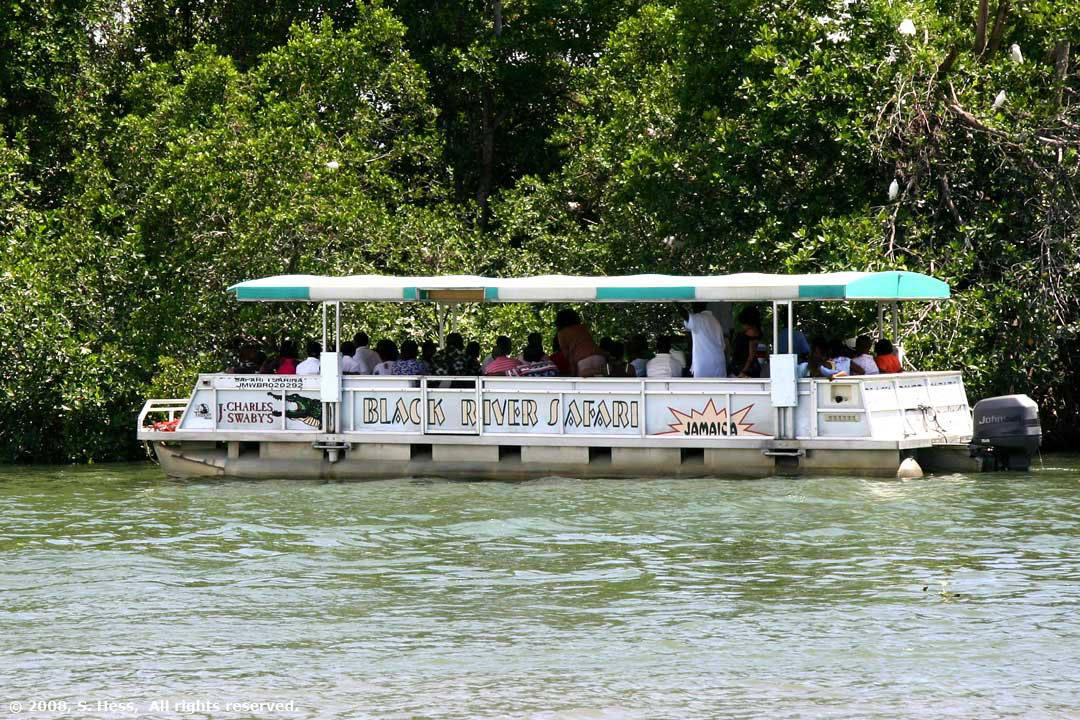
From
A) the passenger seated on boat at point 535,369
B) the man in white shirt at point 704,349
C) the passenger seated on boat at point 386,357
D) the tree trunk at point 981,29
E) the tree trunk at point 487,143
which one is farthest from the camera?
the tree trunk at point 487,143

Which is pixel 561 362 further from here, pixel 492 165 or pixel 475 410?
pixel 492 165

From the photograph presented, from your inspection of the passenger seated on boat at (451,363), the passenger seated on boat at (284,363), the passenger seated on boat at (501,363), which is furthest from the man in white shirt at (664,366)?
the passenger seated on boat at (284,363)

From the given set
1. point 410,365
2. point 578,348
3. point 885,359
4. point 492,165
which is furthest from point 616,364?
point 492,165

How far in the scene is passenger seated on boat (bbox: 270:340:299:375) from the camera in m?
18.0

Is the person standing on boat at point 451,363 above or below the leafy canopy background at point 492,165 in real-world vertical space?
below

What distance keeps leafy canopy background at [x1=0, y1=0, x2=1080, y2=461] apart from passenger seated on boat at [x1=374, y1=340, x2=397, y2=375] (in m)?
4.20

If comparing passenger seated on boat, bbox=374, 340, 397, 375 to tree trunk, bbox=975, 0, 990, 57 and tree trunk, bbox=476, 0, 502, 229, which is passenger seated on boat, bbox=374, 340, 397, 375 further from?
tree trunk, bbox=476, 0, 502, 229

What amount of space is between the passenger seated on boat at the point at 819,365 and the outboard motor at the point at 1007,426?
1511 millimetres

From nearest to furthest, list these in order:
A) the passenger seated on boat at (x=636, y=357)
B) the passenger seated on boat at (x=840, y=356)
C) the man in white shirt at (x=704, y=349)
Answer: the passenger seated on boat at (x=840, y=356) → the man in white shirt at (x=704, y=349) → the passenger seated on boat at (x=636, y=357)

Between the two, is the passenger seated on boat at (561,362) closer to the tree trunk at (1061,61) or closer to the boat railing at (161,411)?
the boat railing at (161,411)

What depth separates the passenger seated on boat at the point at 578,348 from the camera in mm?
17109

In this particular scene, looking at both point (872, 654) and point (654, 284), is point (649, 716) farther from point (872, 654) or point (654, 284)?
point (654, 284)

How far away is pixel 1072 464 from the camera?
1842 cm

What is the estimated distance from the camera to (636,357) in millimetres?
17562
